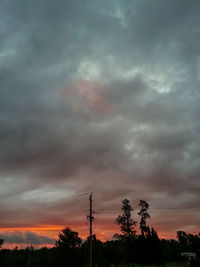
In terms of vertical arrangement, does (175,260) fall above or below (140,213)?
below

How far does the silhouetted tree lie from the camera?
48.4 metres

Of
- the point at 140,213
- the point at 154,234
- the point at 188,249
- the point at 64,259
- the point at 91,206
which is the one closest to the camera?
the point at 91,206

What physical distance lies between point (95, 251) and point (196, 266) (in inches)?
1195

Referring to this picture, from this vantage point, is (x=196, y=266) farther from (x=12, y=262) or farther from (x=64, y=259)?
(x=12, y=262)

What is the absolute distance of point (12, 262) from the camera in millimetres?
94438

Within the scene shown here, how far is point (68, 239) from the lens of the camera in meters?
48.8

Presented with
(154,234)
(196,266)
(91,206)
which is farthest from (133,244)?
(91,206)

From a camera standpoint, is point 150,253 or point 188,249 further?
point 188,249

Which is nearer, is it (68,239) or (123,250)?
(68,239)

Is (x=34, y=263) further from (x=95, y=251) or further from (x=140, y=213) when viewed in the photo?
(x=140, y=213)

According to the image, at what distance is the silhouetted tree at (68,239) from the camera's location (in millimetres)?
48400

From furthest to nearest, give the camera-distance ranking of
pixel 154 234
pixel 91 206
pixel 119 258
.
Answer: pixel 119 258
pixel 154 234
pixel 91 206

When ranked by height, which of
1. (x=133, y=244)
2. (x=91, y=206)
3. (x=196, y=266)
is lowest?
(x=196, y=266)

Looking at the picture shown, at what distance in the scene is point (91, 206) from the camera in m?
41.5
